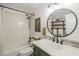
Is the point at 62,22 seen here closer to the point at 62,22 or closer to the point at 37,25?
the point at 62,22

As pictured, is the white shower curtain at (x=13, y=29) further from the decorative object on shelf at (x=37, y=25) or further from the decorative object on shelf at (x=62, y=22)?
the decorative object on shelf at (x=62, y=22)

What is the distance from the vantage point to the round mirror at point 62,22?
1.25 meters

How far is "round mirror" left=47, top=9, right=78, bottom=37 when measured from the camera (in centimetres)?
125

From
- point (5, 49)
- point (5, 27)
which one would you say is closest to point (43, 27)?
point (5, 27)

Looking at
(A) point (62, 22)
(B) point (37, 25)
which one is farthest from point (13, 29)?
(A) point (62, 22)

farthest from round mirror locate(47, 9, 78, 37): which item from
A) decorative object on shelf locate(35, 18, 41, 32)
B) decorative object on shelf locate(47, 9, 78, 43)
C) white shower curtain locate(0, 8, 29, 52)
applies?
white shower curtain locate(0, 8, 29, 52)

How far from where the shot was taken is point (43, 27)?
6.10 ft

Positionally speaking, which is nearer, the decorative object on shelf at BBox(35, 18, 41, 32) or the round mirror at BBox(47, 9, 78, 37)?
the round mirror at BBox(47, 9, 78, 37)

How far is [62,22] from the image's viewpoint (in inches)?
55.4

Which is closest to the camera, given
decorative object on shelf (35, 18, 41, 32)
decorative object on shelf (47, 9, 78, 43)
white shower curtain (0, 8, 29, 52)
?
decorative object on shelf (47, 9, 78, 43)

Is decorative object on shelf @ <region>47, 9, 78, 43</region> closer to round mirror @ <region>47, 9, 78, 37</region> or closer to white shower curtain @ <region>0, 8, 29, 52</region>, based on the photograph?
round mirror @ <region>47, 9, 78, 37</region>

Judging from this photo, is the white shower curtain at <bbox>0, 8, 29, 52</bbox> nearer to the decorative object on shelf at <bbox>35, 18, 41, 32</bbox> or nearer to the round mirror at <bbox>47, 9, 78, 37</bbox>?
the decorative object on shelf at <bbox>35, 18, 41, 32</bbox>

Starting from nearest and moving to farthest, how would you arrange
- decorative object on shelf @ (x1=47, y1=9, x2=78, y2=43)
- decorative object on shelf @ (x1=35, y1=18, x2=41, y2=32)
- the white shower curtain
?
decorative object on shelf @ (x1=47, y1=9, x2=78, y2=43) → the white shower curtain → decorative object on shelf @ (x1=35, y1=18, x2=41, y2=32)

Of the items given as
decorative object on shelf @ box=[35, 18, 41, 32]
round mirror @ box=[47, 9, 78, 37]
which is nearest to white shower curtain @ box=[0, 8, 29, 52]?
decorative object on shelf @ box=[35, 18, 41, 32]
